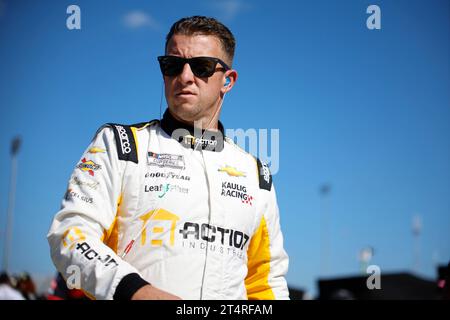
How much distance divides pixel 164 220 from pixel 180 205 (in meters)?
0.12

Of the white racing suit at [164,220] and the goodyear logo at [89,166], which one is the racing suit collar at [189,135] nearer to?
the white racing suit at [164,220]

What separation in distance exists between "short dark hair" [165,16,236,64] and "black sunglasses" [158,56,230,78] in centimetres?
17

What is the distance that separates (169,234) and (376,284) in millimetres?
1500

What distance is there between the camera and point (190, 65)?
310cm

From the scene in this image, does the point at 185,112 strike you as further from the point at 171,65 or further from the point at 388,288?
the point at 388,288

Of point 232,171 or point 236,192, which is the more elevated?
point 232,171

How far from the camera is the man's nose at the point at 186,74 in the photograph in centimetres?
307

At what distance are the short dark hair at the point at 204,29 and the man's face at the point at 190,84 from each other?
0.09ft

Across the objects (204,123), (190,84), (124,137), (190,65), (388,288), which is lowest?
(388,288)

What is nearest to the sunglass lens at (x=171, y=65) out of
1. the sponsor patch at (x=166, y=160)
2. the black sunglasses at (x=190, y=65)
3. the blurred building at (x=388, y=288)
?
the black sunglasses at (x=190, y=65)

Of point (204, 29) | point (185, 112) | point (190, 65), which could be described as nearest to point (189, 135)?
point (185, 112)
